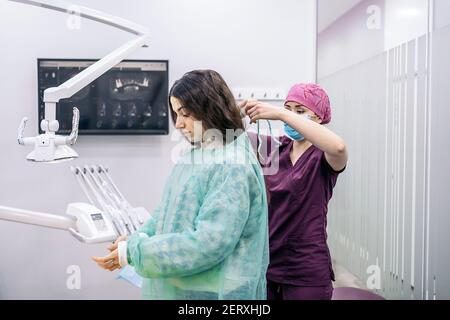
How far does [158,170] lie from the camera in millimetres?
2320

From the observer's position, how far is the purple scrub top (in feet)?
→ 4.57

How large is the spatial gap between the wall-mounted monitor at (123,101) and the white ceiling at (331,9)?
89cm

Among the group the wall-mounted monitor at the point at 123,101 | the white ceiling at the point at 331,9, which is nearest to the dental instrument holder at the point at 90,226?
the wall-mounted monitor at the point at 123,101

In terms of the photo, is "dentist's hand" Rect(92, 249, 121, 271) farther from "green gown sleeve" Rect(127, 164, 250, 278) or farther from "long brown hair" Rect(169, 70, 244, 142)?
"long brown hair" Rect(169, 70, 244, 142)

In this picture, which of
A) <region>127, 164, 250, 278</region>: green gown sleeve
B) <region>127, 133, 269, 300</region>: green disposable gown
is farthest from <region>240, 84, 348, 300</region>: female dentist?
<region>127, 164, 250, 278</region>: green gown sleeve

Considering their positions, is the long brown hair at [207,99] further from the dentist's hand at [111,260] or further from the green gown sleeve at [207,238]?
the dentist's hand at [111,260]

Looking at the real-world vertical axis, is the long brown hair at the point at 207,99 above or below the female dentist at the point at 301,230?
above

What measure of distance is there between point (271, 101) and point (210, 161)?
52.2 inches

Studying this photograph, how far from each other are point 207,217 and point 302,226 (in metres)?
0.50

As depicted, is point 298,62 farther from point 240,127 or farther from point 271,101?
point 240,127

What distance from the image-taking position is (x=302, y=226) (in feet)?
4.60

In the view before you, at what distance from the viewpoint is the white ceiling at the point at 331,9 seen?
2.38 meters
